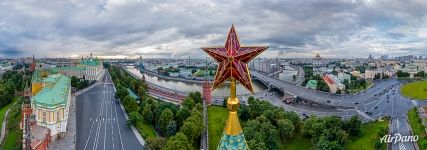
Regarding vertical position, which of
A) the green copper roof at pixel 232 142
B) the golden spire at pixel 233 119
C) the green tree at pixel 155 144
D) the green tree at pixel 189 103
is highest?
the golden spire at pixel 233 119

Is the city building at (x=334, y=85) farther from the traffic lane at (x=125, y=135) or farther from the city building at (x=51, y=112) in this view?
the city building at (x=51, y=112)

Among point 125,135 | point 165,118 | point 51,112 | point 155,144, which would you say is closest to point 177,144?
point 155,144

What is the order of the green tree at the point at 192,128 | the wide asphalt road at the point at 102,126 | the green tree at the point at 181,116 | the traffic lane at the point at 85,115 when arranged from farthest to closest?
the green tree at the point at 181,116 < the traffic lane at the point at 85,115 < the wide asphalt road at the point at 102,126 < the green tree at the point at 192,128

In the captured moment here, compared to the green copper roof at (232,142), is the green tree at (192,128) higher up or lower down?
lower down

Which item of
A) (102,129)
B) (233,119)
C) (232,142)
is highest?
(233,119)

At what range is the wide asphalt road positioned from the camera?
28.2 metres

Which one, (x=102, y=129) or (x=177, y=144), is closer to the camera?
(x=177, y=144)

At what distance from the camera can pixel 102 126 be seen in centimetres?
3331

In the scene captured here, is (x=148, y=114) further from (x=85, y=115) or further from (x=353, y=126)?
(x=353, y=126)

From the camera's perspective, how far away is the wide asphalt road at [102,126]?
28234mm

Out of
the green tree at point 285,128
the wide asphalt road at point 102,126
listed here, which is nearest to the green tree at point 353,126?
the green tree at point 285,128

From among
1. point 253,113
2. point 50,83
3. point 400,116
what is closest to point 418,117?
point 400,116

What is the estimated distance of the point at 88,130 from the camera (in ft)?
104

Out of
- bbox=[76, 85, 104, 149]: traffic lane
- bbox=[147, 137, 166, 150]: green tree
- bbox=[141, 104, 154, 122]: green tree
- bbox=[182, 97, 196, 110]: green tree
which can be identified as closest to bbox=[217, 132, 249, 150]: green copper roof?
bbox=[147, 137, 166, 150]: green tree
